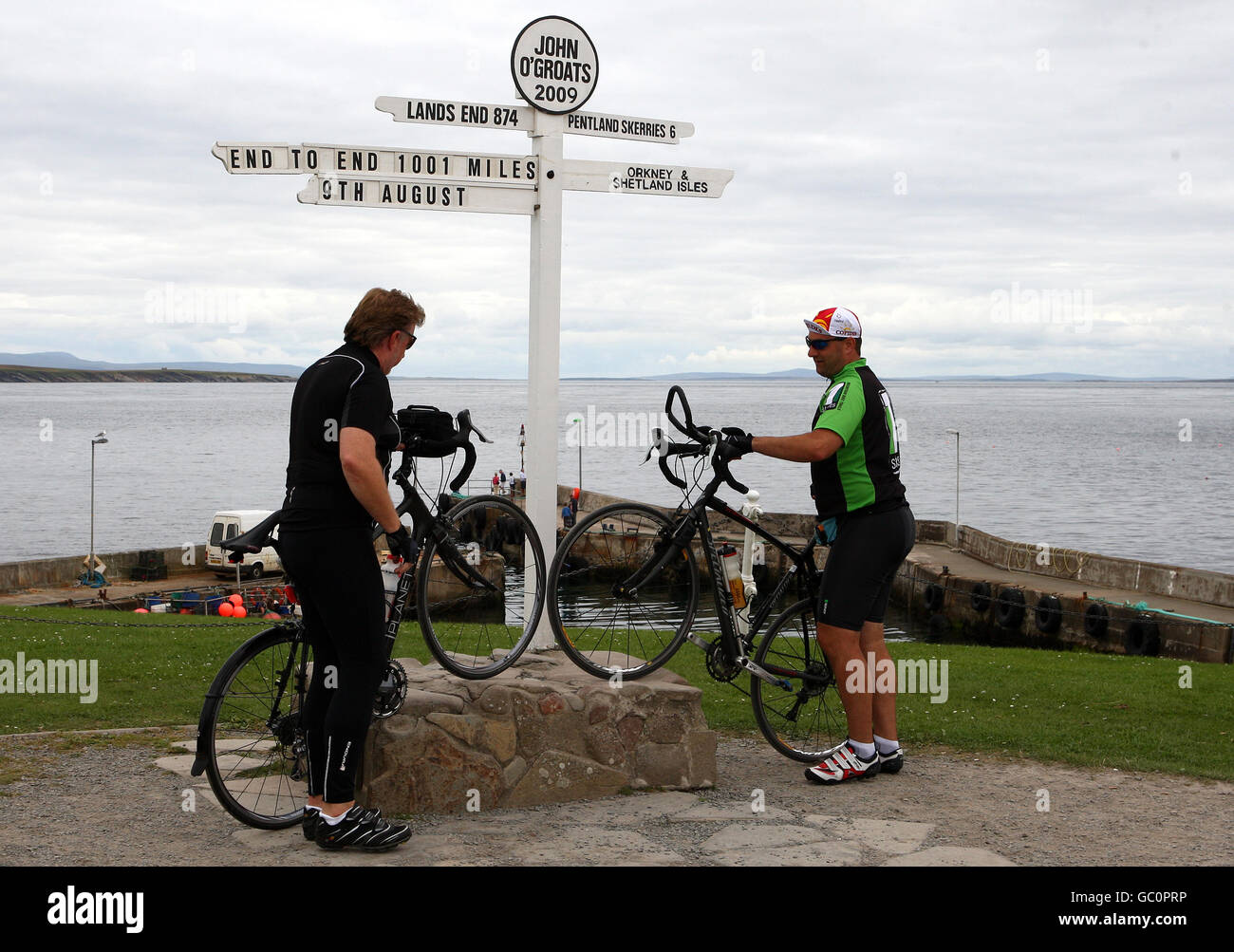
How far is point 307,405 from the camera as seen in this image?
459cm

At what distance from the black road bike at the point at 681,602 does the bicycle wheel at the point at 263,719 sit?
4.23ft

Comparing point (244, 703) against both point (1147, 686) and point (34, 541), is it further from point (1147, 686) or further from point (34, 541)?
point (34, 541)

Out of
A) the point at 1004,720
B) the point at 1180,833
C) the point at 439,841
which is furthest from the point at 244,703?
the point at 1004,720

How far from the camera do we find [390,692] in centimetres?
512

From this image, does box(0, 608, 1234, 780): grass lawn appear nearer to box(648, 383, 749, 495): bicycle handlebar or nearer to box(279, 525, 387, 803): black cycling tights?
box(648, 383, 749, 495): bicycle handlebar

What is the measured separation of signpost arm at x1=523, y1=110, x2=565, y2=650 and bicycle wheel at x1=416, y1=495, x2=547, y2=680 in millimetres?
504

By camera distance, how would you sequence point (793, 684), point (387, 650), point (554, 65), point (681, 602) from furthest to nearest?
point (554, 65), point (793, 684), point (681, 602), point (387, 650)

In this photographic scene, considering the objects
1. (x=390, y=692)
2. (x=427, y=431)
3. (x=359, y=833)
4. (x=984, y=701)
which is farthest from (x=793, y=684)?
(x=984, y=701)

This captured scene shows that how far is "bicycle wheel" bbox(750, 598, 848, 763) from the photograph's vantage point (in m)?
6.34

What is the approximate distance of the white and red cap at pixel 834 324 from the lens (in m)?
5.88

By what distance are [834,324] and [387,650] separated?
2.57m

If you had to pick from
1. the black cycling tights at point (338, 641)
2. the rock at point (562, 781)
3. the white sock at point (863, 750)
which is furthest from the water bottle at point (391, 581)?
the white sock at point (863, 750)

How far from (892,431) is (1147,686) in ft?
15.8

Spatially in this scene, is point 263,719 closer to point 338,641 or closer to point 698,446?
point 338,641
